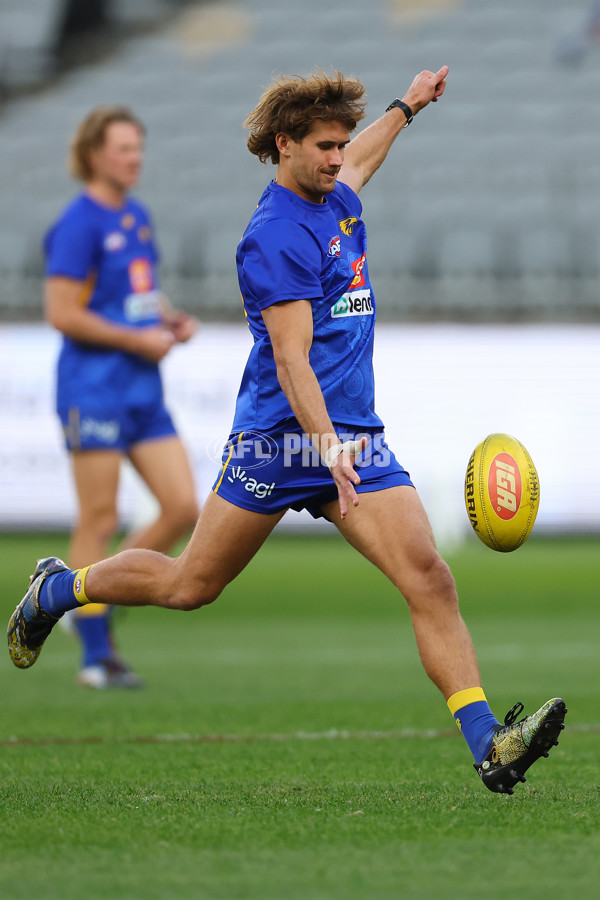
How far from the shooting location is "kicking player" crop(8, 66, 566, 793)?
4.14 metres

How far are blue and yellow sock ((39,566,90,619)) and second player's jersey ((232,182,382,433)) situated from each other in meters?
0.87

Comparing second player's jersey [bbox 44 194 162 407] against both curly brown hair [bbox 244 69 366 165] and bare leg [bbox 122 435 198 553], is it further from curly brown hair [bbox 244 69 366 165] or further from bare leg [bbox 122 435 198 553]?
curly brown hair [bbox 244 69 366 165]

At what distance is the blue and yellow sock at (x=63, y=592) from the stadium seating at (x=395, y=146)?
12731mm

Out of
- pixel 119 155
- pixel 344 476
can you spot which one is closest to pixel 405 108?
pixel 344 476

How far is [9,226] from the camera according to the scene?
66.2 feet

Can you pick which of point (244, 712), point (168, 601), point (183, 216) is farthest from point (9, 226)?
point (168, 601)

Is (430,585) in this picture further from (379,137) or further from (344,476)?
(379,137)

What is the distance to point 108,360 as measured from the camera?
7.55m

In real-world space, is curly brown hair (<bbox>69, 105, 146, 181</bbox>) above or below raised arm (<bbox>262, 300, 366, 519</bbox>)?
above

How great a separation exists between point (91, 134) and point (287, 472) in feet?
12.6

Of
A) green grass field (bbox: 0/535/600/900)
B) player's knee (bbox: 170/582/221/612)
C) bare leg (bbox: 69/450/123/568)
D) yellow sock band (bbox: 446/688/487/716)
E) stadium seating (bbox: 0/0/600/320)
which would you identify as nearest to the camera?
green grass field (bbox: 0/535/600/900)

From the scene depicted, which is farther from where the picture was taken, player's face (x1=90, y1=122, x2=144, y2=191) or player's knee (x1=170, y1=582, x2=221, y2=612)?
player's face (x1=90, y1=122, x2=144, y2=191)

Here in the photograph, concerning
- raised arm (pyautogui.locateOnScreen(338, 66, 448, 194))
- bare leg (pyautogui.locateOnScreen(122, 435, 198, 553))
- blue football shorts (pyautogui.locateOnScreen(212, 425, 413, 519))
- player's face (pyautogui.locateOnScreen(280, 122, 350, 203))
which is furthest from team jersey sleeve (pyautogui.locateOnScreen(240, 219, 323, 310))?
bare leg (pyautogui.locateOnScreen(122, 435, 198, 553))

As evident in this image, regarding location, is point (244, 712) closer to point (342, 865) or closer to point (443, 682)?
point (443, 682)
